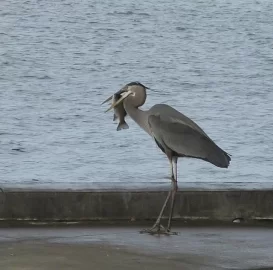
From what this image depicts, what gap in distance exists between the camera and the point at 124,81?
27.2m

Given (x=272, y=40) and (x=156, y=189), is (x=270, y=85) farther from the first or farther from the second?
(x=156, y=189)

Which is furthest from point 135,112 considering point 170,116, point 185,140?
point 185,140

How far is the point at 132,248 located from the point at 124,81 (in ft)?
71.5

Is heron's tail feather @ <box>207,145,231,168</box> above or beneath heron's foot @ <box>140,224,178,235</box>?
above

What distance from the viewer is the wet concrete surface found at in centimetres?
511

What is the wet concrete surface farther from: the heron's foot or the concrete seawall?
the concrete seawall

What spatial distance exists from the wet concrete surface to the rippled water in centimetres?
248

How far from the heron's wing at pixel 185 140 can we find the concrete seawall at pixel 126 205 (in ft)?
1.23

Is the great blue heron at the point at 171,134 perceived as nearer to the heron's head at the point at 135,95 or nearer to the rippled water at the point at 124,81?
the heron's head at the point at 135,95

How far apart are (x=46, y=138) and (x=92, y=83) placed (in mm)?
8485

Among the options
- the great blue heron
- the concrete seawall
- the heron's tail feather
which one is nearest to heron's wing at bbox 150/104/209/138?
the great blue heron

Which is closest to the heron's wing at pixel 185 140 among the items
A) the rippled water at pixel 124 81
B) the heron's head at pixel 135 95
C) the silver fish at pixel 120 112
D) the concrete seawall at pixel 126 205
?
the heron's head at pixel 135 95

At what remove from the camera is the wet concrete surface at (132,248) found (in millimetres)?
5109

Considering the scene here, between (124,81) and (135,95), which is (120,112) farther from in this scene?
(124,81)
